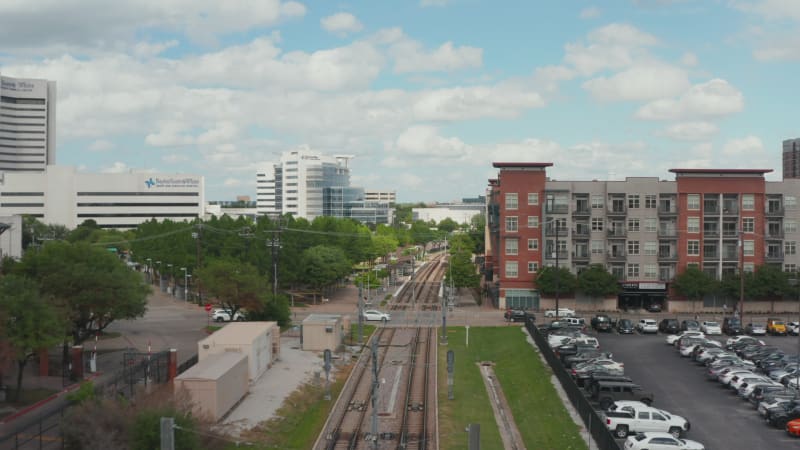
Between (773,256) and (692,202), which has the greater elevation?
(692,202)

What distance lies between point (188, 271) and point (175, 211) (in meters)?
99.4

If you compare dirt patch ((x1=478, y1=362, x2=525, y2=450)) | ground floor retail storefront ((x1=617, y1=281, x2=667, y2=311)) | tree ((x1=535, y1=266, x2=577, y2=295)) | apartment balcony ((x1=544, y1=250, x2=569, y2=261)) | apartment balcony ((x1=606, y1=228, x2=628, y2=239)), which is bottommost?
dirt patch ((x1=478, y1=362, x2=525, y2=450))

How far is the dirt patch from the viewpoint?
112ft

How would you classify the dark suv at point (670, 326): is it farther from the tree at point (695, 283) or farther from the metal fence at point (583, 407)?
the metal fence at point (583, 407)

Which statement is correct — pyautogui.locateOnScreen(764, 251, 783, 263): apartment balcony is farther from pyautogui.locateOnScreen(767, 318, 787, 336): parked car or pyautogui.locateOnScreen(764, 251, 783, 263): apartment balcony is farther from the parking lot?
the parking lot

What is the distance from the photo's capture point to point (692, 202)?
82625 mm

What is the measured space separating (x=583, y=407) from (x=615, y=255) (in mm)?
49746

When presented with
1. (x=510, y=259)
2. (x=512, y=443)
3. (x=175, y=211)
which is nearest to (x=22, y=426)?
(x=512, y=443)

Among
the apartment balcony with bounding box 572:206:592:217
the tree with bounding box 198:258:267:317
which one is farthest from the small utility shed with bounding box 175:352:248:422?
the apartment balcony with bounding box 572:206:592:217

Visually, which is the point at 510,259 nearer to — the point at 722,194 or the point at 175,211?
the point at 722,194

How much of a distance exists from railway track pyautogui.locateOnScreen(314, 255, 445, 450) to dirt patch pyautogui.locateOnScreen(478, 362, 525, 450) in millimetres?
3295

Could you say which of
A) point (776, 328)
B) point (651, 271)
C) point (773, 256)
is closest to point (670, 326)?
point (776, 328)

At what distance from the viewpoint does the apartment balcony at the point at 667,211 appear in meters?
82.6

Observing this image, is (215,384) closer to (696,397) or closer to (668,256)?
(696,397)
